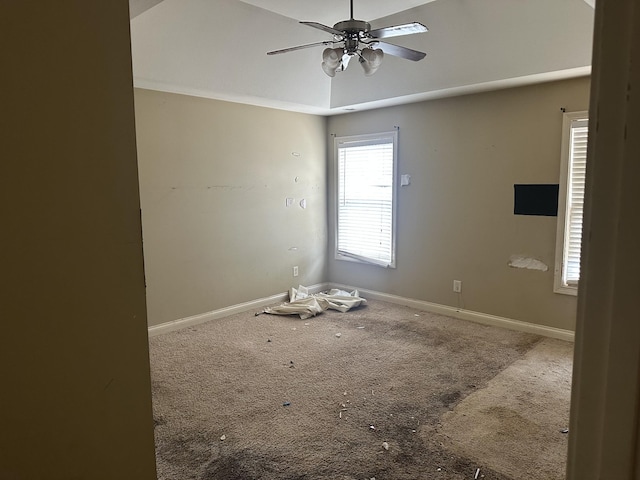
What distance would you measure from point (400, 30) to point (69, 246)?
2.66m

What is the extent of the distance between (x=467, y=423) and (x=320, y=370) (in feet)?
3.95

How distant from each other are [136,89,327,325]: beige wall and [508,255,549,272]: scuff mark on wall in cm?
252

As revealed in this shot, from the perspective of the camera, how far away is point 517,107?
4.21m

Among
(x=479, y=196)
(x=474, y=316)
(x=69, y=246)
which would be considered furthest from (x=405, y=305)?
(x=69, y=246)

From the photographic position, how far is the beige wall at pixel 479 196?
13.5ft

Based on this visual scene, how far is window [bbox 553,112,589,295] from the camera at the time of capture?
387 cm

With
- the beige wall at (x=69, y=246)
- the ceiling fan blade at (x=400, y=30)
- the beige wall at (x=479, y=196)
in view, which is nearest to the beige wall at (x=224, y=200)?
→ the beige wall at (x=479, y=196)

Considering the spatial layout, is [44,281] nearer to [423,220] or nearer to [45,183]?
[45,183]

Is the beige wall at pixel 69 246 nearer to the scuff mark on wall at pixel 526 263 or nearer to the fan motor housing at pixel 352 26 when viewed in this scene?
the fan motor housing at pixel 352 26

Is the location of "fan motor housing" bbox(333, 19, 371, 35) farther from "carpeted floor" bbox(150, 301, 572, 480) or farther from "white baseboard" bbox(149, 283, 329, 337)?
"white baseboard" bbox(149, 283, 329, 337)

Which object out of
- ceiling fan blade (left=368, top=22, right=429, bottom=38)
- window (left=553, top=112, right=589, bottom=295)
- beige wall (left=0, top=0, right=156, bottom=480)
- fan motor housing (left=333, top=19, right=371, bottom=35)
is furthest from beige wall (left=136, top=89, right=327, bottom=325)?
beige wall (left=0, top=0, right=156, bottom=480)

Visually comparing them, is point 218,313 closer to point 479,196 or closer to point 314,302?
point 314,302

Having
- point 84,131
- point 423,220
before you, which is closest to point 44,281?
point 84,131

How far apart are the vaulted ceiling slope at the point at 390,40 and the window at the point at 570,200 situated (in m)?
0.46
